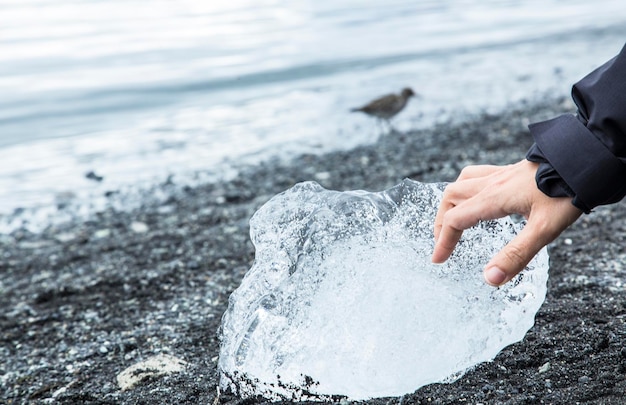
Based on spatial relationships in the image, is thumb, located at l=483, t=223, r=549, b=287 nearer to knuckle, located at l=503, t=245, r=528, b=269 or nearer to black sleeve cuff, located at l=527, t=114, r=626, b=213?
knuckle, located at l=503, t=245, r=528, b=269

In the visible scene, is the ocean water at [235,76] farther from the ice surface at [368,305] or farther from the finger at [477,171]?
the finger at [477,171]

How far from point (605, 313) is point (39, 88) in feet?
31.4

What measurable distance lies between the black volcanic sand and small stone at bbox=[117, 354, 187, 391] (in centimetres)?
4

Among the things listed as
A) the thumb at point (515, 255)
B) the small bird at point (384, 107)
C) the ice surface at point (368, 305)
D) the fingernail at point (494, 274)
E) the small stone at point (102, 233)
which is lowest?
the small bird at point (384, 107)

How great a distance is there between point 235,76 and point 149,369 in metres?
8.07

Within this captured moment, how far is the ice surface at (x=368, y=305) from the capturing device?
2.41m

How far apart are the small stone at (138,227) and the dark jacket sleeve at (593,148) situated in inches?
149

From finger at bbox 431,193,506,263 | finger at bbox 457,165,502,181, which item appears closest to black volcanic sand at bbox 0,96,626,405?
finger at bbox 431,193,506,263

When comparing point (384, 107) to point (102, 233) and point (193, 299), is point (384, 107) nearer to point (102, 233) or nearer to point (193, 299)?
point (102, 233)

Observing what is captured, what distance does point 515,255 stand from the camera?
2.00 metres

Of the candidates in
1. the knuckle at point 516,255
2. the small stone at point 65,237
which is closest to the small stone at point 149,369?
the knuckle at point 516,255

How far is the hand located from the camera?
1.98 meters

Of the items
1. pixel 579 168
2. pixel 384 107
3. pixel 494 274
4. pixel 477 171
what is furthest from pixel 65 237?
pixel 579 168

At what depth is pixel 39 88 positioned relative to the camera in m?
10.9
